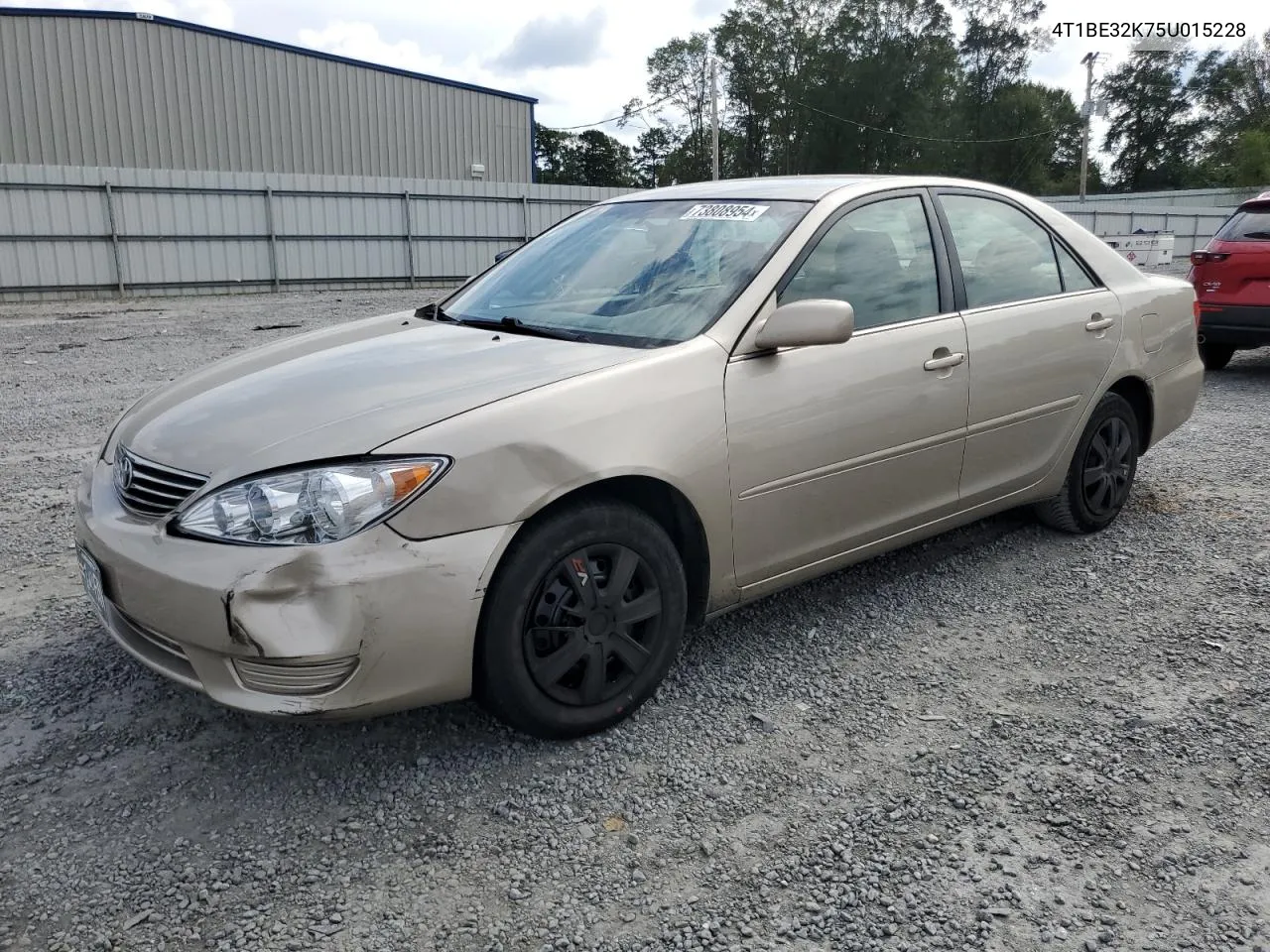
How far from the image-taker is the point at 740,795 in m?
2.61

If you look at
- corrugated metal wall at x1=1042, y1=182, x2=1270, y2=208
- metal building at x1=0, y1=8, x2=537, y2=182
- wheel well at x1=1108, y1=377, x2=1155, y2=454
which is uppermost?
metal building at x1=0, y1=8, x2=537, y2=182

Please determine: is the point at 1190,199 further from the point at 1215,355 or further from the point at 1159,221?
the point at 1215,355

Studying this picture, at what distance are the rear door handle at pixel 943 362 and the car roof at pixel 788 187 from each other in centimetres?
65

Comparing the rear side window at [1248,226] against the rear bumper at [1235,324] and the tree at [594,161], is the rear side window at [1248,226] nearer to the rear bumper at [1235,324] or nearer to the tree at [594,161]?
the rear bumper at [1235,324]

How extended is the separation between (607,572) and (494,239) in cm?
2116

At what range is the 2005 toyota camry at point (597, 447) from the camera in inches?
95.0

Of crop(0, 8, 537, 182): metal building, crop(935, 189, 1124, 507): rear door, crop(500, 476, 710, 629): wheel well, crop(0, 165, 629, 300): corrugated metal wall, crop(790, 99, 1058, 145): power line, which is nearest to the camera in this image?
crop(500, 476, 710, 629): wheel well

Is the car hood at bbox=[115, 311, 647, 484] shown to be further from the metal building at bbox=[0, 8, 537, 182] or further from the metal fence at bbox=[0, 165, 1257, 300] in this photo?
the metal building at bbox=[0, 8, 537, 182]

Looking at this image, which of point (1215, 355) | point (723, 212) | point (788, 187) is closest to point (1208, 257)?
point (1215, 355)

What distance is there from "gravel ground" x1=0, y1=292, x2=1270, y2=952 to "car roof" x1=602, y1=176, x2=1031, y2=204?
149 centimetres

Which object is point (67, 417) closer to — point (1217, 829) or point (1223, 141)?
point (1217, 829)

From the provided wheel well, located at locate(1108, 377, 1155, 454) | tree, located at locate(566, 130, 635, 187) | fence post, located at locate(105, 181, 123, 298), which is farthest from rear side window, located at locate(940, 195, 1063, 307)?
tree, located at locate(566, 130, 635, 187)

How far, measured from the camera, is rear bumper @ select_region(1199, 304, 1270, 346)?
324 inches

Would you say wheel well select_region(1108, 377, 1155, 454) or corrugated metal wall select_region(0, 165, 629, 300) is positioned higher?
corrugated metal wall select_region(0, 165, 629, 300)
